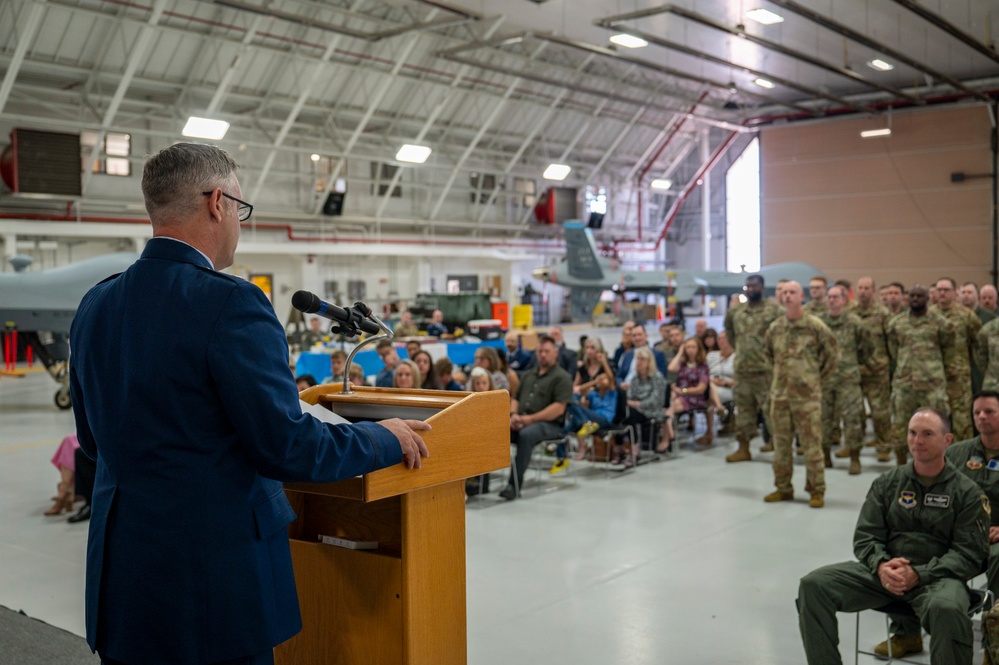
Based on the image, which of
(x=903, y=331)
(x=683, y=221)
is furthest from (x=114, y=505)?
(x=683, y=221)

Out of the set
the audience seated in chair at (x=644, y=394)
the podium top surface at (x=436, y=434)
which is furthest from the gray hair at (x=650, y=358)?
the podium top surface at (x=436, y=434)

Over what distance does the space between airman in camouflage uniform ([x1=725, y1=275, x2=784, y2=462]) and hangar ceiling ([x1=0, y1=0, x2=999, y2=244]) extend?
5.35 metres

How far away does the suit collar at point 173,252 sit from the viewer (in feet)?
5.51

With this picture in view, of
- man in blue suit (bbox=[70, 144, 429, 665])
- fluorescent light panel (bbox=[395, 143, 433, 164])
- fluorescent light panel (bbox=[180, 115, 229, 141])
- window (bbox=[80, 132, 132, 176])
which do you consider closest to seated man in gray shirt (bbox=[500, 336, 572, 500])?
man in blue suit (bbox=[70, 144, 429, 665])

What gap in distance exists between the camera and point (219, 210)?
1.74m

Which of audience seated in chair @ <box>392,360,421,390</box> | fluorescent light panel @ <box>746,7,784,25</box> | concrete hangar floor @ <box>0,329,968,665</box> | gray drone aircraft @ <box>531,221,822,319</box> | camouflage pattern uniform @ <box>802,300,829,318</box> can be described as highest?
Result: fluorescent light panel @ <box>746,7,784,25</box>

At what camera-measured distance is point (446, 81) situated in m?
20.5

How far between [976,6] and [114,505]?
59.2 feet

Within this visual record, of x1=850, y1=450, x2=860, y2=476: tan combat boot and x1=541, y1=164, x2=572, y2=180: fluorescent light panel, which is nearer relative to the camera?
x1=850, y1=450, x2=860, y2=476: tan combat boot

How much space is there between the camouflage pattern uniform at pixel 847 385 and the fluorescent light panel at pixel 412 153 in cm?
1208

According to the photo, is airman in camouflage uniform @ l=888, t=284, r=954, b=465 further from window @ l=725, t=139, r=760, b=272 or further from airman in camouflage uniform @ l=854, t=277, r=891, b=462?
window @ l=725, t=139, r=760, b=272

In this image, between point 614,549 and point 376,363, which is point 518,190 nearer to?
point 376,363

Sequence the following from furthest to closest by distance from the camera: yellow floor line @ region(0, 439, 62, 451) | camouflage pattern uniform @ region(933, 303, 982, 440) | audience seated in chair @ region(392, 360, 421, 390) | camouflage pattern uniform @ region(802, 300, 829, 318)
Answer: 1. yellow floor line @ region(0, 439, 62, 451)
2. camouflage pattern uniform @ region(802, 300, 829, 318)
3. camouflage pattern uniform @ region(933, 303, 982, 440)
4. audience seated in chair @ region(392, 360, 421, 390)

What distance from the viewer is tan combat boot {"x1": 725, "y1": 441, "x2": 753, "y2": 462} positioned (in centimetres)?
834
